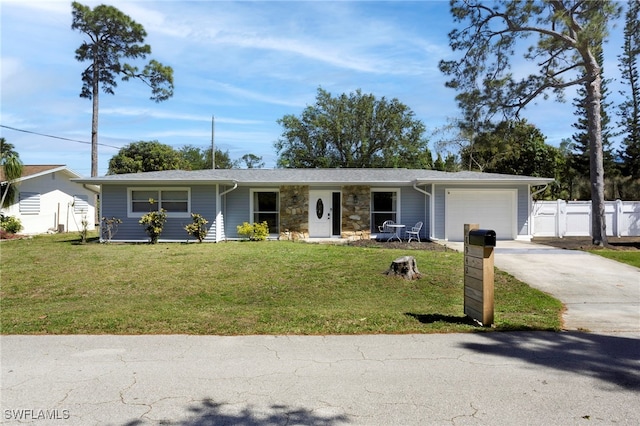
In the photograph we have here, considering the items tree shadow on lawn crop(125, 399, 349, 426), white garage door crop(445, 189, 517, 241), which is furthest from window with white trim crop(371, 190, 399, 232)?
tree shadow on lawn crop(125, 399, 349, 426)

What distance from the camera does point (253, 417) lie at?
129 inches

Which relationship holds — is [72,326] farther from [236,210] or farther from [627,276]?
[236,210]

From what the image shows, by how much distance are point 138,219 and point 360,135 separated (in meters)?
24.9

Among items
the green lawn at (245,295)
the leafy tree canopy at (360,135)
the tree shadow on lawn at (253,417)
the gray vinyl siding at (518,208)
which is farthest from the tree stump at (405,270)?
the leafy tree canopy at (360,135)

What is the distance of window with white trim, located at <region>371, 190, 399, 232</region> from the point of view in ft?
58.1

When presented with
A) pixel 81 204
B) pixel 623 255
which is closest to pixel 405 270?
pixel 623 255

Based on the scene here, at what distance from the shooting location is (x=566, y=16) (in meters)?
15.4

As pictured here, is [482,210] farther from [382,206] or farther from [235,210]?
[235,210]

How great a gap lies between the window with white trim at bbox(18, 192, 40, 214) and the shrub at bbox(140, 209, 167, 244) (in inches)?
444

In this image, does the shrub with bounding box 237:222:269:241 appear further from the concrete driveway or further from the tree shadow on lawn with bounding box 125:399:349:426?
the tree shadow on lawn with bounding box 125:399:349:426

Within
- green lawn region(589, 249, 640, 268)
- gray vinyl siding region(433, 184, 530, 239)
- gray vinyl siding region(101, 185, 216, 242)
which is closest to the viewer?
green lawn region(589, 249, 640, 268)

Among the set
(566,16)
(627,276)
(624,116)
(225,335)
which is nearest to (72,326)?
(225,335)

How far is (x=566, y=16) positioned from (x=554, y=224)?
8263 millimetres

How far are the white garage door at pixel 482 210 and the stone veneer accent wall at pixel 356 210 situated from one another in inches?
119
